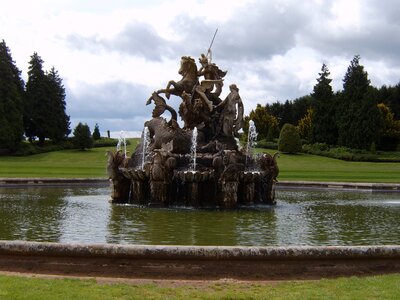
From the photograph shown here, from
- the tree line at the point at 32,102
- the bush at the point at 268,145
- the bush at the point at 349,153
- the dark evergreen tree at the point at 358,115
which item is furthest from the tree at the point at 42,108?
the dark evergreen tree at the point at 358,115

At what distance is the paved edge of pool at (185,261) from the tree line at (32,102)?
6560 centimetres

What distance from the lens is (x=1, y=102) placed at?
2776 inches

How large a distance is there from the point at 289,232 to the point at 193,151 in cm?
751

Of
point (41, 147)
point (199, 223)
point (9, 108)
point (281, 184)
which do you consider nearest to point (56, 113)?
point (41, 147)

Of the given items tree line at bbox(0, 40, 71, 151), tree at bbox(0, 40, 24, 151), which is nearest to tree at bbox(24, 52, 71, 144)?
tree line at bbox(0, 40, 71, 151)

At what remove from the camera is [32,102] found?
263 ft

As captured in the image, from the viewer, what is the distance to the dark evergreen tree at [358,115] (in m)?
77.1

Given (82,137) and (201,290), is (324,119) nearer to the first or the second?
(82,137)

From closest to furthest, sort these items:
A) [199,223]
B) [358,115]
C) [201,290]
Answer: [201,290] < [199,223] < [358,115]

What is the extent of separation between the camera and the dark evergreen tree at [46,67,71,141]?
8050 cm

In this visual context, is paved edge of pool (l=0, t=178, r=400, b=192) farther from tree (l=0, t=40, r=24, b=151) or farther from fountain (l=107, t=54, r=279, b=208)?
tree (l=0, t=40, r=24, b=151)

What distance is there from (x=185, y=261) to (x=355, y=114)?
241 feet

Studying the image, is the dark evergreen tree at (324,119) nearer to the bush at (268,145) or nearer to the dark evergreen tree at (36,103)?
the bush at (268,145)

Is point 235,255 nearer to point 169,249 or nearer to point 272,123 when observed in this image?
point 169,249
